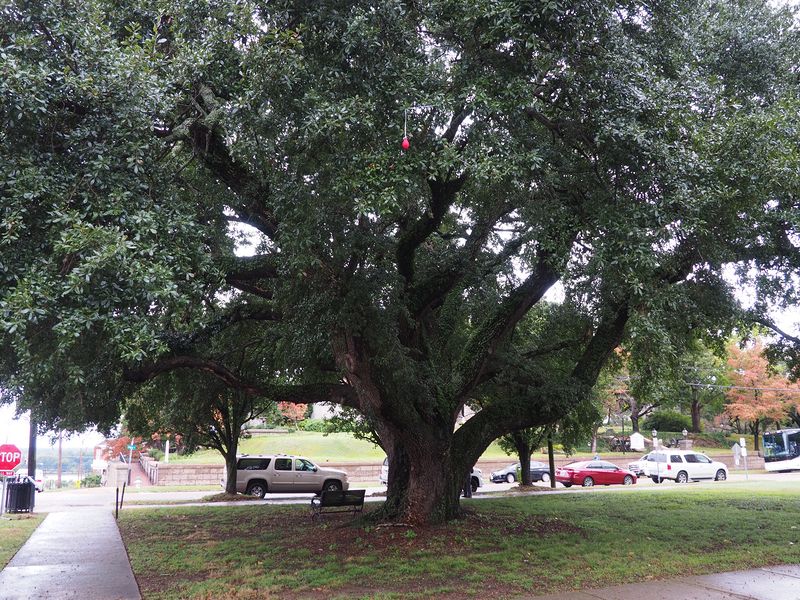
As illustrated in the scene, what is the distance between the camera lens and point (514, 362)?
12617mm

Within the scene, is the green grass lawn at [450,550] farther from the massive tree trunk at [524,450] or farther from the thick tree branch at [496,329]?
the massive tree trunk at [524,450]

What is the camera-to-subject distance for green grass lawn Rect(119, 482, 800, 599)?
7758 millimetres

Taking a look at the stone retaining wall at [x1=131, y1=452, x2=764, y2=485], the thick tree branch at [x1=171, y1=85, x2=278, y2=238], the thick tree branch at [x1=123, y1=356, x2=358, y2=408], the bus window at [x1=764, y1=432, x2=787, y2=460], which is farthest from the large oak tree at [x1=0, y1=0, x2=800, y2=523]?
the bus window at [x1=764, y1=432, x2=787, y2=460]

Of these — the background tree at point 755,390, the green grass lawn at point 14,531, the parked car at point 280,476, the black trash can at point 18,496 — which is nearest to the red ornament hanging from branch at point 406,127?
the green grass lawn at point 14,531

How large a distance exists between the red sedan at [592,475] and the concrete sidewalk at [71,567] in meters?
21.3

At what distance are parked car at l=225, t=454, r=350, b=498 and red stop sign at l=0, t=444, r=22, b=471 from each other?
903 centimetres

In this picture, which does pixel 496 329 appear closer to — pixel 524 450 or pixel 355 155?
pixel 355 155

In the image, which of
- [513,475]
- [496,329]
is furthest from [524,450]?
[496,329]

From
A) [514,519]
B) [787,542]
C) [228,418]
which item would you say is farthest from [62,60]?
[228,418]

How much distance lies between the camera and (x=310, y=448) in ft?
139

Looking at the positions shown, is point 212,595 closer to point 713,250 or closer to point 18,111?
point 18,111

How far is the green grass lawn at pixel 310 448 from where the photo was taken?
128 ft

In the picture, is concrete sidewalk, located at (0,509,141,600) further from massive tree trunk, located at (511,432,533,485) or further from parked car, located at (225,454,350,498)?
massive tree trunk, located at (511,432,533,485)

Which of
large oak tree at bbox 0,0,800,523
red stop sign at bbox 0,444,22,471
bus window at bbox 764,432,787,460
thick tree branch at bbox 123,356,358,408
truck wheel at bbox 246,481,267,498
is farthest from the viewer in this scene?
bus window at bbox 764,432,787,460
